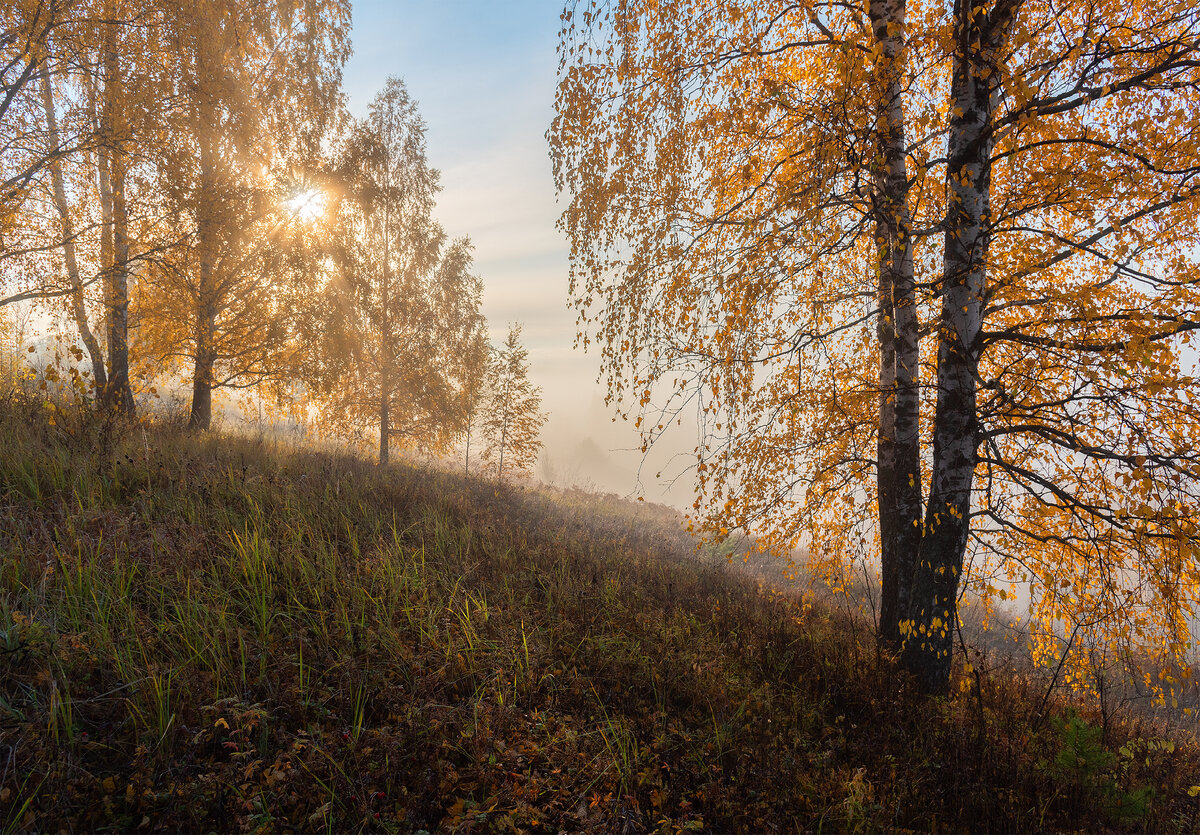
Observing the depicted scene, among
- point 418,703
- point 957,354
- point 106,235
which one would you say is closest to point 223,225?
point 106,235

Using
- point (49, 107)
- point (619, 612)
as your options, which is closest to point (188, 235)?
point (49, 107)

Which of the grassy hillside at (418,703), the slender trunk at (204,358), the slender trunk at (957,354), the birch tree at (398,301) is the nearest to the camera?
the grassy hillside at (418,703)

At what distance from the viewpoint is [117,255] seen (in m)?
7.34

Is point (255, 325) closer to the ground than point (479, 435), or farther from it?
farther from it

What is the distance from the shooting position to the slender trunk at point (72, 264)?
710cm

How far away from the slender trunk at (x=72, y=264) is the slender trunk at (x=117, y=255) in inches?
12.0

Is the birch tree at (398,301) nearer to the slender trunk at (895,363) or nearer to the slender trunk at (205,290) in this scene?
the slender trunk at (205,290)

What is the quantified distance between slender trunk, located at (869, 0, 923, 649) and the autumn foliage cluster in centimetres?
890

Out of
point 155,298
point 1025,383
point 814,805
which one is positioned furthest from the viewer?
point 155,298

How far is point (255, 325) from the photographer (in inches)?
352

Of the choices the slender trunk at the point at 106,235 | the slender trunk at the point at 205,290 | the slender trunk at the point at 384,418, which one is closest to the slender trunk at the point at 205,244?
the slender trunk at the point at 205,290

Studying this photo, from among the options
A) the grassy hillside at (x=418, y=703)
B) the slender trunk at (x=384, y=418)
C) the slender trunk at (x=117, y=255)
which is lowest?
the grassy hillside at (x=418, y=703)

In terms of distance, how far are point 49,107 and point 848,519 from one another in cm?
1325

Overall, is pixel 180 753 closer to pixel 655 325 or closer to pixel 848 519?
pixel 655 325
